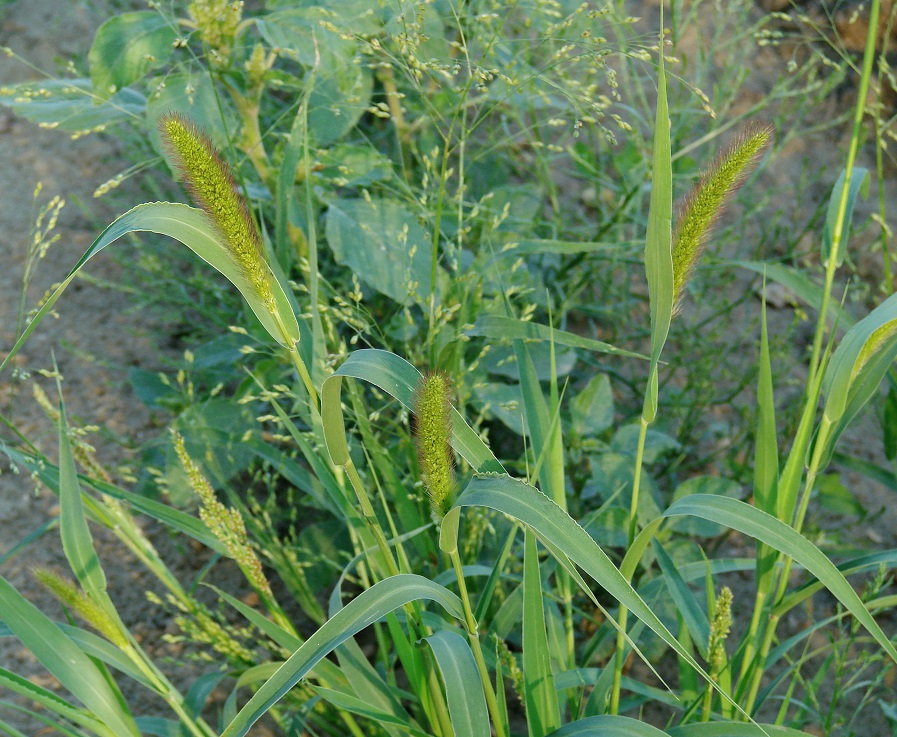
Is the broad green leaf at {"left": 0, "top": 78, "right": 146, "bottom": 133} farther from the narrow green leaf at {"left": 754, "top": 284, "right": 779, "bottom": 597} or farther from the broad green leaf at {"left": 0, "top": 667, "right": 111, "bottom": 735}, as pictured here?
the narrow green leaf at {"left": 754, "top": 284, "right": 779, "bottom": 597}

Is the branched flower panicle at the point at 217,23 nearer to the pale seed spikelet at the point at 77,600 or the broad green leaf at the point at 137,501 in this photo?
the broad green leaf at the point at 137,501

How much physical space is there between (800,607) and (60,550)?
58.9 inches

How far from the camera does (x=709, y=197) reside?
87 cm

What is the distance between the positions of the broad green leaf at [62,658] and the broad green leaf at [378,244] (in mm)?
756

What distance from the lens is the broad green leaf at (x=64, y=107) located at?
56.1 inches

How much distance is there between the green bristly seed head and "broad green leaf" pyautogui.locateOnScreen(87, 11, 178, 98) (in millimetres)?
706

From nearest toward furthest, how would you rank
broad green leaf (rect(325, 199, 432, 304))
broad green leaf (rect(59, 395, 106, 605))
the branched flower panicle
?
broad green leaf (rect(59, 395, 106, 605)) → the branched flower panicle → broad green leaf (rect(325, 199, 432, 304))

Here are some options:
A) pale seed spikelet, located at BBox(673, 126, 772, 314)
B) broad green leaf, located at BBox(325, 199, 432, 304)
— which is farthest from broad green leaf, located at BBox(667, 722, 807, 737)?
broad green leaf, located at BBox(325, 199, 432, 304)

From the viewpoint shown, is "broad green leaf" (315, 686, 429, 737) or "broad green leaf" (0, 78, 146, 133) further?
"broad green leaf" (0, 78, 146, 133)

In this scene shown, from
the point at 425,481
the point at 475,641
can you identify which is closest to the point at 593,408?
the point at 475,641

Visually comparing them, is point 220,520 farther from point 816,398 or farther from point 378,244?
point 816,398

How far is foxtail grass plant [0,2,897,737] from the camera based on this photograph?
0.86 meters

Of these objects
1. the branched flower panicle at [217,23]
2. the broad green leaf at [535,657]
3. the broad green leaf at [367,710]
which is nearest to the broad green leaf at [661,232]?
the broad green leaf at [535,657]

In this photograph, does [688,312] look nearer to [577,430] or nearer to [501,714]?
[577,430]
